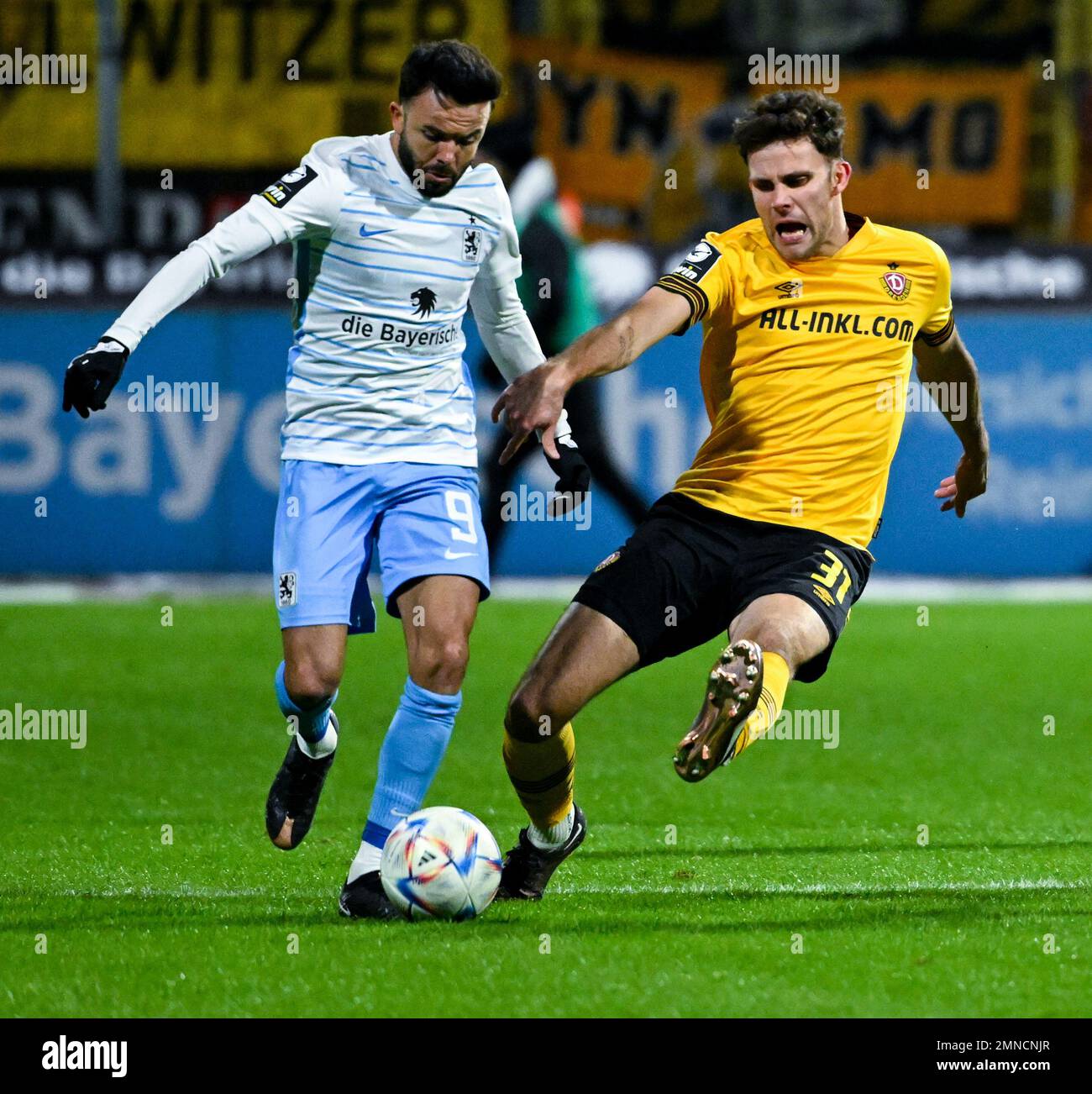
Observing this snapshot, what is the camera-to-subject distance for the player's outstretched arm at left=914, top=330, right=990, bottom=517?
6043mm

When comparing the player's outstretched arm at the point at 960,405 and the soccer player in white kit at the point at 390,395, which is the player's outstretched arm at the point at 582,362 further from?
the player's outstretched arm at the point at 960,405

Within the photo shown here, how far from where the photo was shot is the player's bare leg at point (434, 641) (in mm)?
5656

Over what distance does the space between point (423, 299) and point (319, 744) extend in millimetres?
1297

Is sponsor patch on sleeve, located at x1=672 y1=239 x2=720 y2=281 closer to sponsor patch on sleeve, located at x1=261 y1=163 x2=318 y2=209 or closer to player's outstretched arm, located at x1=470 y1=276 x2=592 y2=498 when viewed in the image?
player's outstretched arm, located at x1=470 y1=276 x2=592 y2=498

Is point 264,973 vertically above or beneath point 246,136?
beneath

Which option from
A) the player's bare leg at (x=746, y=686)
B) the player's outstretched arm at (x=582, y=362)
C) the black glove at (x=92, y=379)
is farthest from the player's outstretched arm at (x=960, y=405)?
the black glove at (x=92, y=379)

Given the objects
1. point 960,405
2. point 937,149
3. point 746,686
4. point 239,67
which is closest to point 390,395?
point 746,686

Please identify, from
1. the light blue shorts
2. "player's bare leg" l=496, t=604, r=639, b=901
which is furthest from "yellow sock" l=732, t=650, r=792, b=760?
the light blue shorts

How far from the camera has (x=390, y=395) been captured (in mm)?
5945

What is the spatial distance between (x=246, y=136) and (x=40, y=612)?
6.41m

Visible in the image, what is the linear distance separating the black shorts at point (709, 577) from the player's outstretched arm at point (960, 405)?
66cm
